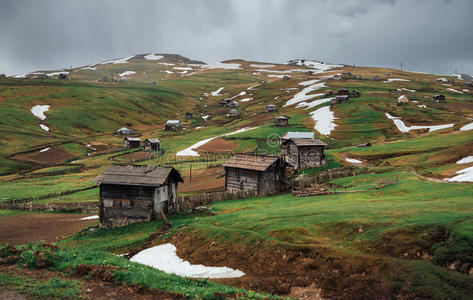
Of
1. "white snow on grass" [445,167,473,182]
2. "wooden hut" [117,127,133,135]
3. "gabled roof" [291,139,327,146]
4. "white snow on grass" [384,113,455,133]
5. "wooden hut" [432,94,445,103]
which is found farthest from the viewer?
"wooden hut" [432,94,445,103]

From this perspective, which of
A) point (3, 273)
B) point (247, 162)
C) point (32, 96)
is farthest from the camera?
point (32, 96)

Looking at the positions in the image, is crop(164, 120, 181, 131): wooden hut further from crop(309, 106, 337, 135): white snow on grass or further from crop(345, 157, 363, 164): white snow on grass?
crop(345, 157, 363, 164): white snow on grass

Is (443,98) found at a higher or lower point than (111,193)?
higher

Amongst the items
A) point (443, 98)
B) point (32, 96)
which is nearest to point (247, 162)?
point (443, 98)

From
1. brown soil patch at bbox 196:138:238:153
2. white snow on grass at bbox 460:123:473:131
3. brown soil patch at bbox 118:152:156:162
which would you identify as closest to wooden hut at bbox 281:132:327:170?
brown soil patch at bbox 196:138:238:153

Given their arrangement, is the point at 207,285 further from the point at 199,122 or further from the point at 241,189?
the point at 199,122

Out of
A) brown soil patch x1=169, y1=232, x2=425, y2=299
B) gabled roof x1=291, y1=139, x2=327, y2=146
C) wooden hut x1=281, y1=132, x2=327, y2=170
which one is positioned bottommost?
brown soil patch x1=169, y1=232, x2=425, y2=299

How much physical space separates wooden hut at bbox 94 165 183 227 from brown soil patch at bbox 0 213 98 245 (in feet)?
16.1

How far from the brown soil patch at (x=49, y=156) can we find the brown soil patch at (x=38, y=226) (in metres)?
52.6

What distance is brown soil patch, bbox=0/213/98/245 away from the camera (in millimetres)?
34472

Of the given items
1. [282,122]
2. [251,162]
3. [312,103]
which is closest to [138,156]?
[282,122]

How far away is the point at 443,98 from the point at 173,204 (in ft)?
489

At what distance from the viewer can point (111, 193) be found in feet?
123

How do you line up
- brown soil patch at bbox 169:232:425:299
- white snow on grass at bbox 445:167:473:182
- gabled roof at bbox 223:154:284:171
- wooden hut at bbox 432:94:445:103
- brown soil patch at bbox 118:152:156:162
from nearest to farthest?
1. brown soil patch at bbox 169:232:425:299
2. white snow on grass at bbox 445:167:473:182
3. gabled roof at bbox 223:154:284:171
4. brown soil patch at bbox 118:152:156:162
5. wooden hut at bbox 432:94:445:103
